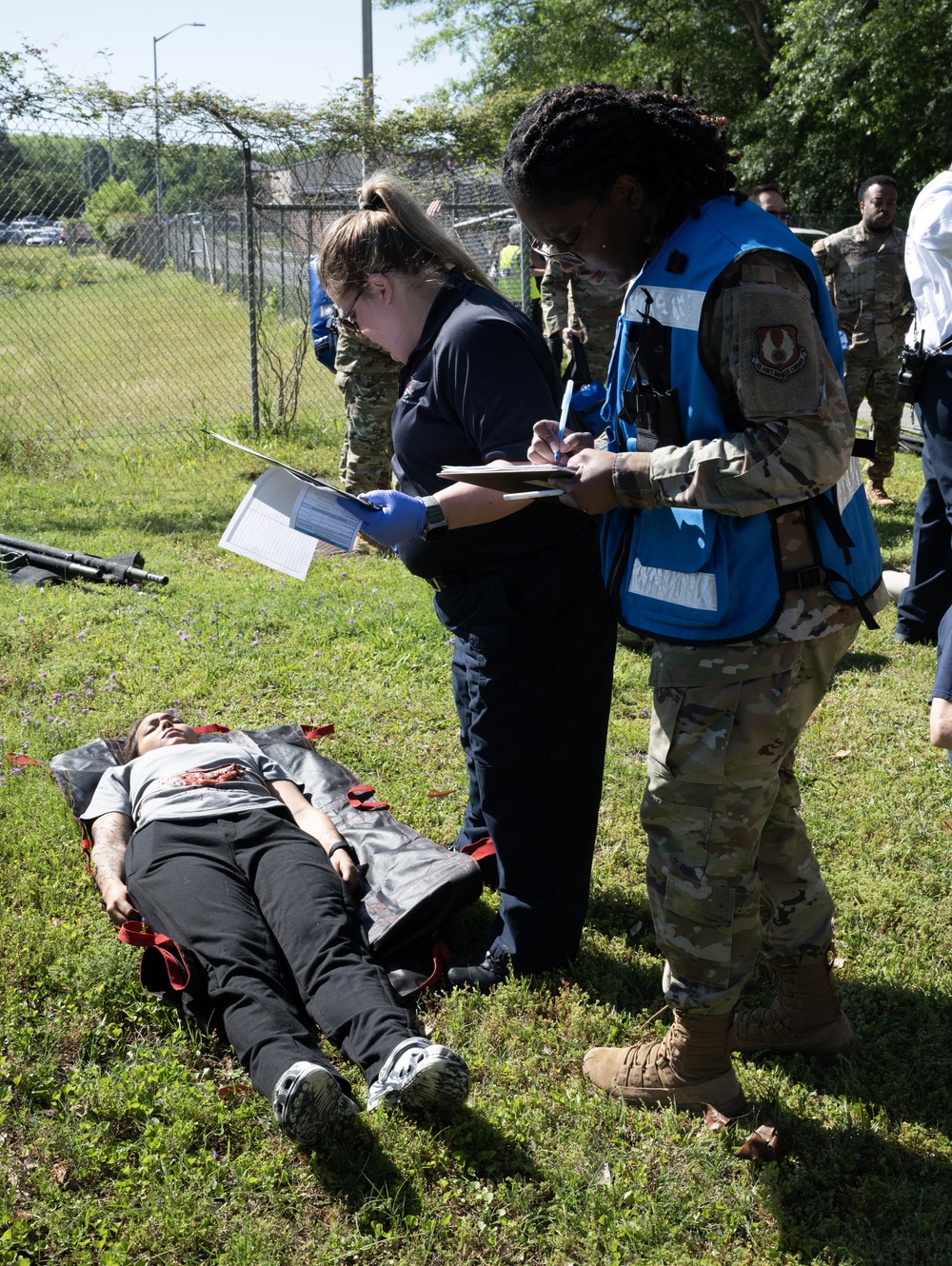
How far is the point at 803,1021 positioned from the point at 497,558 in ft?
4.83

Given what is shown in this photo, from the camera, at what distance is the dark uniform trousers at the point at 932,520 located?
493 centimetres

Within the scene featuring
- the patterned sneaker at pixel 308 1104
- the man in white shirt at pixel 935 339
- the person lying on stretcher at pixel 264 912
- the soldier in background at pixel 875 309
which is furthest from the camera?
the soldier in background at pixel 875 309

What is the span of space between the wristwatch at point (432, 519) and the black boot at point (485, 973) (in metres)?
1.35

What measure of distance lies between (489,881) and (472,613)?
3.91ft

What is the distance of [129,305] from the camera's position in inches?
427

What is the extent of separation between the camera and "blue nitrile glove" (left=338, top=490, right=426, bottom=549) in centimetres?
247

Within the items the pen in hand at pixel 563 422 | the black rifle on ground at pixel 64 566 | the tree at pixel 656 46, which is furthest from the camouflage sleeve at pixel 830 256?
the tree at pixel 656 46

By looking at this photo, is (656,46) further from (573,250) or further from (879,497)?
(573,250)

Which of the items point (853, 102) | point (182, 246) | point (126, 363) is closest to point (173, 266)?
point (182, 246)

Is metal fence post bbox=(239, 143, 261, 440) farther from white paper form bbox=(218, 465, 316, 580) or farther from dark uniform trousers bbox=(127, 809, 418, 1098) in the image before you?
white paper form bbox=(218, 465, 316, 580)

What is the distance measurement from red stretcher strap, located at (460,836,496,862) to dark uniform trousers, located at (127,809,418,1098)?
0.47 meters

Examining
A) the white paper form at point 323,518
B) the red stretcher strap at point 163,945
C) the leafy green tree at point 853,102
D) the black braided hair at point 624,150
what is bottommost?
the red stretcher strap at point 163,945

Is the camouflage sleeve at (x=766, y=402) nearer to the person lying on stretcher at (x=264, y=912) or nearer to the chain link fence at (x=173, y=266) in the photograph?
the person lying on stretcher at (x=264, y=912)

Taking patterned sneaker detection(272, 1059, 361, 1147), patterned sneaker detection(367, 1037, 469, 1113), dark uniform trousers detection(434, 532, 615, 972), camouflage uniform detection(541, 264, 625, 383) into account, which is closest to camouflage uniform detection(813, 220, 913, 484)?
camouflage uniform detection(541, 264, 625, 383)
